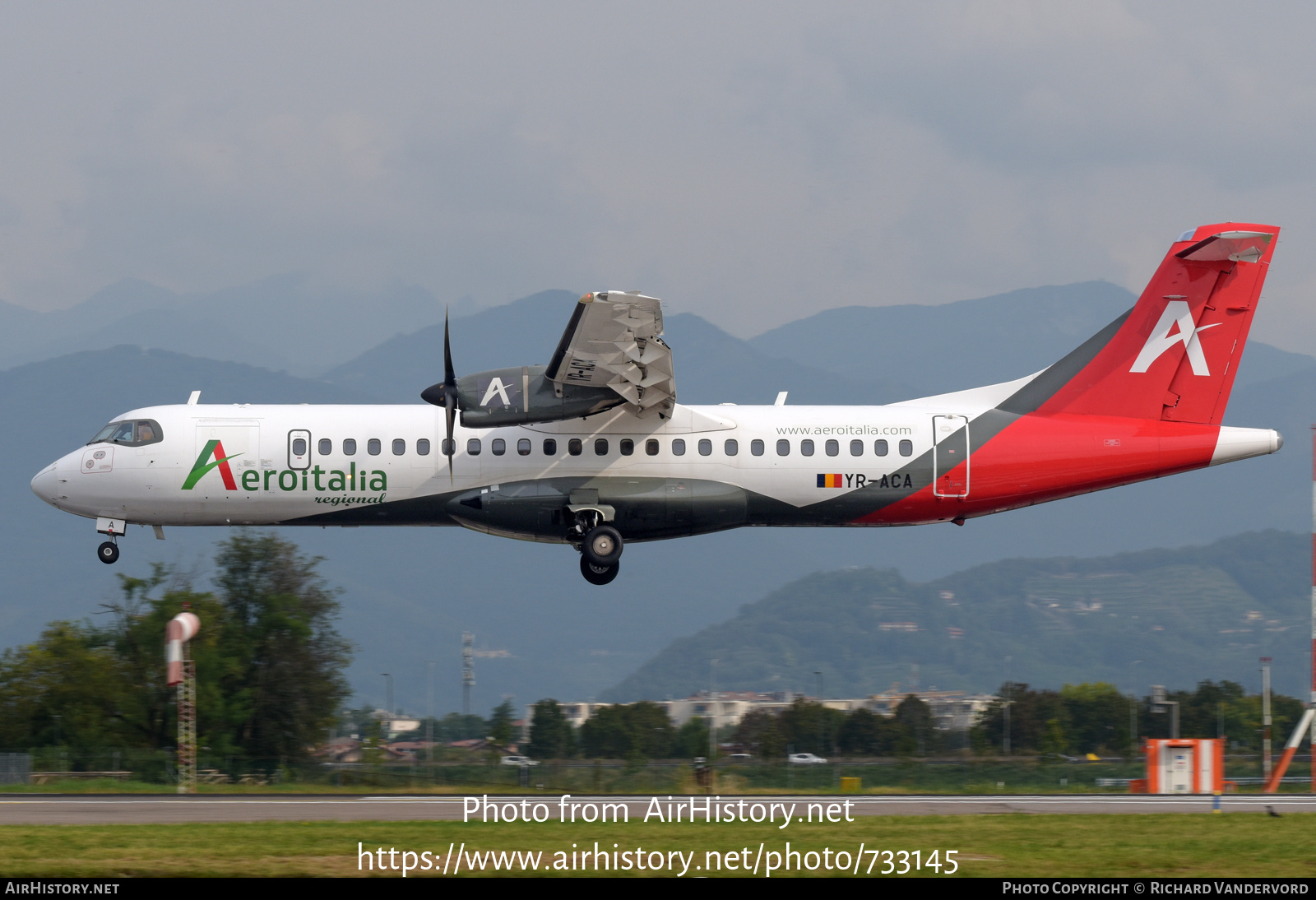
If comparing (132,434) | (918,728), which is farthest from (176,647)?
(918,728)

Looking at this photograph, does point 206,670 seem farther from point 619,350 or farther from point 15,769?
point 619,350

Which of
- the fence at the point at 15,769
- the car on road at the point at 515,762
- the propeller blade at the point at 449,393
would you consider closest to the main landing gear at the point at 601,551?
the propeller blade at the point at 449,393

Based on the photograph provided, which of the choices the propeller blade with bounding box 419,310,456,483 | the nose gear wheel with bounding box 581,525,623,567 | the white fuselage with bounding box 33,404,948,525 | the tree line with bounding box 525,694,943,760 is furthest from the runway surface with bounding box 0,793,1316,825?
the tree line with bounding box 525,694,943,760

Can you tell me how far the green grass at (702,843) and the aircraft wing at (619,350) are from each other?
7.36 meters

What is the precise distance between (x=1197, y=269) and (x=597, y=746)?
100 ft

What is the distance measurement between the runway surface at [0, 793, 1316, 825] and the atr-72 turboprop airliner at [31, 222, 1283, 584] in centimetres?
468

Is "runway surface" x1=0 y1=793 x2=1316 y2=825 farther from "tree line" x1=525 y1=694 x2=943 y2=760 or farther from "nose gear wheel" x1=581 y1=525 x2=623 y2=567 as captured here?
"tree line" x1=525 y1=694 x2=943 y2=760

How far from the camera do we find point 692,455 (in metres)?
25.3

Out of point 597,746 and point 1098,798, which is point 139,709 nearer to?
point 597,746

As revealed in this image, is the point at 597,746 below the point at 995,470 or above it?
below

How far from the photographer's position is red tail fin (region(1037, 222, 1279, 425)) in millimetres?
26109

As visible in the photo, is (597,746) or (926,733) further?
(926,733)

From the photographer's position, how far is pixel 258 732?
48562 millimetres
